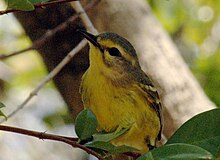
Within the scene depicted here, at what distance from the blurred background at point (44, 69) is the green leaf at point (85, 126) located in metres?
2.47

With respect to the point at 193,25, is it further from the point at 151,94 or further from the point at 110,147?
the point at 110,147

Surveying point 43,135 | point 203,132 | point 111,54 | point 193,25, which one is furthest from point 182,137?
point 193,25

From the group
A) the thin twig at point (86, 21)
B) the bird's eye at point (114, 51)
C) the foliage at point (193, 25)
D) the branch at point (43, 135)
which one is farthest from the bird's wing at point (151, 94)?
the foliage at point (193, 25)

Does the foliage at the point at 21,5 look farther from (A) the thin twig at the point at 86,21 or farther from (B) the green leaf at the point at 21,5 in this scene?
(A) the thin twig at the point at 86,21

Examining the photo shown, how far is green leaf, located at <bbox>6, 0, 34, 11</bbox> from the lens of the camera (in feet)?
4.22

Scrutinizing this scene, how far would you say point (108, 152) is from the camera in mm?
1312

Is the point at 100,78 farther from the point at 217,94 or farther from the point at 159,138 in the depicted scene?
the point at 217,94

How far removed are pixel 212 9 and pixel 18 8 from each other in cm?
305

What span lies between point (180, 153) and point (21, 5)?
0.45m

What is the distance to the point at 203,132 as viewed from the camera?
126 cm

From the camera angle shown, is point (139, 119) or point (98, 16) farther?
point (98, 16)

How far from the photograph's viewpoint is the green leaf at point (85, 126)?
1.32 m

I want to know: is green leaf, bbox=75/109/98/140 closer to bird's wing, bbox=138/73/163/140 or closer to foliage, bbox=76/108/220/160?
foliage, bbox=76/108/220/160

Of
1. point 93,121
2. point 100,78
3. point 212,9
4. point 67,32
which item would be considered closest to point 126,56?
point 100,78
